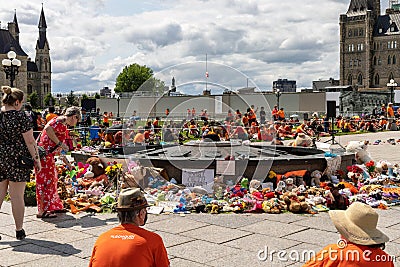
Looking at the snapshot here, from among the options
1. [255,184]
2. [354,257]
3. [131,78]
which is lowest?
[255,184]

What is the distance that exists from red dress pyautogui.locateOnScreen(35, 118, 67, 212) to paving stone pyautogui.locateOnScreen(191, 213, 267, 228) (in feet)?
6.95

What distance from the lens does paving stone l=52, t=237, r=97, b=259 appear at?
20.1 ft

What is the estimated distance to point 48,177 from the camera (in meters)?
8.11

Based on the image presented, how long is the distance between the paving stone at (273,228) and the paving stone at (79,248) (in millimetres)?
2035

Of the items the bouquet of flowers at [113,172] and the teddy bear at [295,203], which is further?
the bouquet of flowers at [113,172]

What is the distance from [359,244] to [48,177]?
5.65 meters

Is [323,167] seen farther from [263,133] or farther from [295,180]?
[263,133]

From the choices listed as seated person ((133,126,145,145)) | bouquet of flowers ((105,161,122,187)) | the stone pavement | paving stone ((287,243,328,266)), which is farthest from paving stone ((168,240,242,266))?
seated person ((133,126,145,145))

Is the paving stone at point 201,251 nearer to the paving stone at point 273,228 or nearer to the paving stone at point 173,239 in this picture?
the paving stone at point 173,239

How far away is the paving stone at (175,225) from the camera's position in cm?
736

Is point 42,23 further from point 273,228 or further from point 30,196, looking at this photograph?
point 273,228

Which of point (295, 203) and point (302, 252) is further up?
point (295, 203)

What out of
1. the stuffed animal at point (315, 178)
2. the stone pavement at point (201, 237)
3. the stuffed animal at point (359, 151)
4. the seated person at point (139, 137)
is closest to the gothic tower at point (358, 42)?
the stuffed animal at point (359, 151)

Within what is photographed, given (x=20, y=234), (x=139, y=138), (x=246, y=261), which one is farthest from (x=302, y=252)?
(x=139, y=138)
